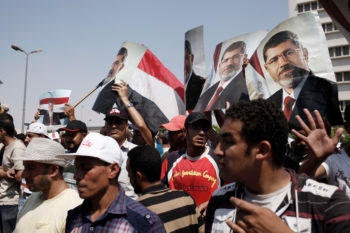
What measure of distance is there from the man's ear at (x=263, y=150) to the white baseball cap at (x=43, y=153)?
72.5 inches

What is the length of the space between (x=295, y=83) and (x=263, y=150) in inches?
88.3

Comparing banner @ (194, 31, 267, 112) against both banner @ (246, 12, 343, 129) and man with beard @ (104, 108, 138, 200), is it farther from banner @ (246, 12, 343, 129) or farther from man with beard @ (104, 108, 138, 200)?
man with beard @ (104, 108, 138, 200)

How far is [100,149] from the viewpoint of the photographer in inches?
100

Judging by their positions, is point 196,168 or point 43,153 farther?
point 196,168

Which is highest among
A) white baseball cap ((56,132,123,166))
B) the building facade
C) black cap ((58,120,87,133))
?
white baseball cap ((56,132,123,166))

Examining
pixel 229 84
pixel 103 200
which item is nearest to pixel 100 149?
pixel 103 200

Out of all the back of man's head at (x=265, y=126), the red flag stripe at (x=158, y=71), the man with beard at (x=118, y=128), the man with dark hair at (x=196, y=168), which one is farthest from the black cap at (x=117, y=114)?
the back of man's head at (x=265, y=126)

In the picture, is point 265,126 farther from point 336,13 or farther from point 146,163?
point 336,13

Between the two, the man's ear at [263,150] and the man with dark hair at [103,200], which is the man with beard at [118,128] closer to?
the man with dark hair at [103,200]

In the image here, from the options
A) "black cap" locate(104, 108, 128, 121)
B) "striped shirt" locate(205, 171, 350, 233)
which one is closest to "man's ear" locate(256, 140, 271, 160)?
"striped shirt" locate(205, 171, 350, 233)

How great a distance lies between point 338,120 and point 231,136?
6.83ft

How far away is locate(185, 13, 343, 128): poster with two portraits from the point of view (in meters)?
3.67

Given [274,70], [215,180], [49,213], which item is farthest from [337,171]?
[49,213]

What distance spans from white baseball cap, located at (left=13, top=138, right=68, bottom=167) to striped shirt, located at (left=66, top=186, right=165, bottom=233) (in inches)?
28.9
